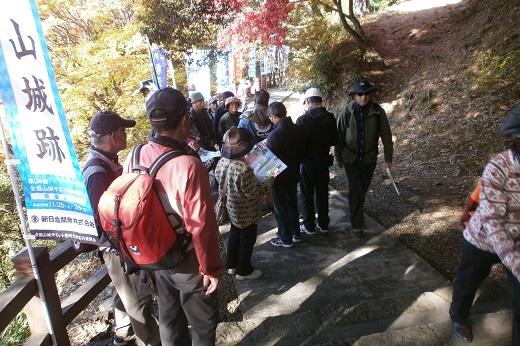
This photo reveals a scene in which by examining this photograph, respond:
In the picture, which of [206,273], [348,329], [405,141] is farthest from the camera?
[405,141]

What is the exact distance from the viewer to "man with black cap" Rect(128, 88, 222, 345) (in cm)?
207

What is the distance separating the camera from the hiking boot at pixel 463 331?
2.68 metres

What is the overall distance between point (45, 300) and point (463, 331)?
114 inches

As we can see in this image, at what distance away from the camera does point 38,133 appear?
222cm

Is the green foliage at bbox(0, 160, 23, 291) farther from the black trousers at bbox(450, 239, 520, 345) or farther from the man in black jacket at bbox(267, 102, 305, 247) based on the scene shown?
the black trousers at bbox(450, 239, 520, 345)

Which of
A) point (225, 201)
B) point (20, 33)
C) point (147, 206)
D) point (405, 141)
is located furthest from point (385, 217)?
point (20, 33)

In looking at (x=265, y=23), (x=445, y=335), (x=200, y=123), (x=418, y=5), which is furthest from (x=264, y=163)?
(x=418, y=5)

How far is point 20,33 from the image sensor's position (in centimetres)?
208

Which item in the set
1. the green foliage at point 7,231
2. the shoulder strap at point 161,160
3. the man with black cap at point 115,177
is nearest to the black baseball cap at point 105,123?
the man with black cap at point 115,177

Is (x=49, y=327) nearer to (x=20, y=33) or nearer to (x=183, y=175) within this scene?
(x=183, y=175)

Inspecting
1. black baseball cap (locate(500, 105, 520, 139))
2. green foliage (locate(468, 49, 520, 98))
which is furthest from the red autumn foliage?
black baseball cap (locate(500, 105, 520, 139))

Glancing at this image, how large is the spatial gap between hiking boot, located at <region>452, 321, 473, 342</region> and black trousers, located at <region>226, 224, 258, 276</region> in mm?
1939

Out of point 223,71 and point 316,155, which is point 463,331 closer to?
point 316,155

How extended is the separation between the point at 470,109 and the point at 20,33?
26.1 ft
